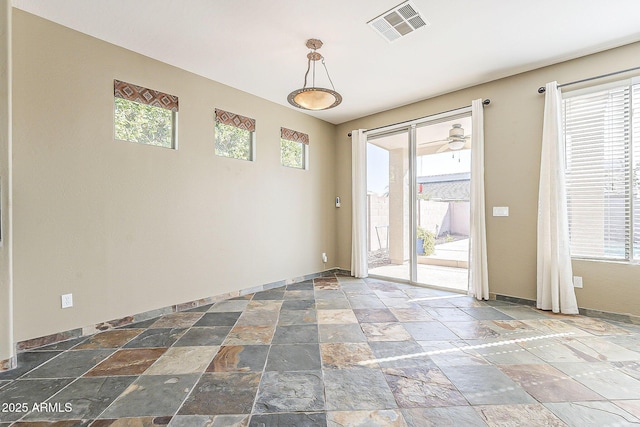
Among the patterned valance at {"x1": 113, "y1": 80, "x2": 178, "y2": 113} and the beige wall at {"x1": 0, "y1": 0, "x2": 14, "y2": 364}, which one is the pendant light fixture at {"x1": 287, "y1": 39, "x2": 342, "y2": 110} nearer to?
the patterned valance at {"x1": 113, "y1": 80, "x2": 178, "y2": 113}

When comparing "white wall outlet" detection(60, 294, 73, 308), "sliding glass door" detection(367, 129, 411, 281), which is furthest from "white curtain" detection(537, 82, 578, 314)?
"white wall outlet" detection(60, 294, 73, 308)

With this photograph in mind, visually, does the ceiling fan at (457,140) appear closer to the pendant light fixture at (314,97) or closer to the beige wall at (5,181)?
the pendant light fixture at (314,97)

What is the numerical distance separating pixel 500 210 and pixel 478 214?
0.89ft

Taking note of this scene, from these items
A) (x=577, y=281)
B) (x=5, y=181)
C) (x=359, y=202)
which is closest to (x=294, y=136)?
(x=359, y=202)

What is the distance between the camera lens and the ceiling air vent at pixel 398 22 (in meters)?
2.43

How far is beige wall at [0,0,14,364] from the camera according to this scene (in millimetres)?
2020

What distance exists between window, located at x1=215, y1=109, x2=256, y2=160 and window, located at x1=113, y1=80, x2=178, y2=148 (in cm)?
57

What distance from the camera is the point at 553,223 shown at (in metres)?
3.19

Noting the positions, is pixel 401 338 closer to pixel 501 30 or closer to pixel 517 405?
pixel 517 405

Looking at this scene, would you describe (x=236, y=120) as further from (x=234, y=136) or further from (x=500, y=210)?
(x=500, y=210)

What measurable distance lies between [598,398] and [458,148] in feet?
10.4

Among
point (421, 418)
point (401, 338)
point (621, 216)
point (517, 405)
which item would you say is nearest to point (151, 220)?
point (401, 338)

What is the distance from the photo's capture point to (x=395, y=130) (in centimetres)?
475

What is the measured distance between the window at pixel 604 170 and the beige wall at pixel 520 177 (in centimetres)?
21
